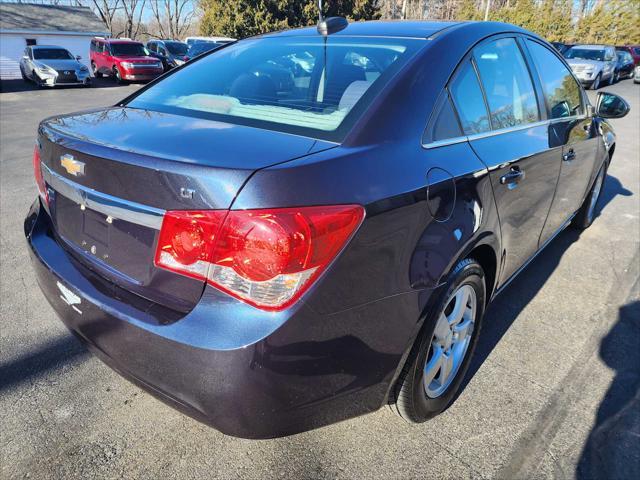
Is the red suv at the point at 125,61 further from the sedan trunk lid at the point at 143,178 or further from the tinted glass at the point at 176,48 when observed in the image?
the sedan trunk lid at the point at 143,178

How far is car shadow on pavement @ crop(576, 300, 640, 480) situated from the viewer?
2020 millimetres

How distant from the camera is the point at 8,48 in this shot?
29.8m

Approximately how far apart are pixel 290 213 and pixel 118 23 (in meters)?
62.5

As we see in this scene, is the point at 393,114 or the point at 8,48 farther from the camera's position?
the point at 8,48

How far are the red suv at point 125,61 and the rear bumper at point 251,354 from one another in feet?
67.7

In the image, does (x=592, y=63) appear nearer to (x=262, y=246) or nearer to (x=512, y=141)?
(x=512, y=141)

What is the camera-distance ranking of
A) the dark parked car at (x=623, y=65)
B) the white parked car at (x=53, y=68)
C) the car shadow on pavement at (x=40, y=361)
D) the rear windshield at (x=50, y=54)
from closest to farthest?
the car shadow on pavement at (x=40, y=361), the white parked car at (x=53, y=68), the rear windshield at (x=50, y=54), the dark parked car at (x=623, y=65)

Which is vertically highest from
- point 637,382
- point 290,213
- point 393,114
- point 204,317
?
point 393,114

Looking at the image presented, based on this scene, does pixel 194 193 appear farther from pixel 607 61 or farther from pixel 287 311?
pixel 607 61

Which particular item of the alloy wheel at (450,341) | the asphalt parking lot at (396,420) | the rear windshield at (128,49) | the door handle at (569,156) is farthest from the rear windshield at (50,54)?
the alloy wheel at (450,341)

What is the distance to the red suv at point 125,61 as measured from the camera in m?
20.7

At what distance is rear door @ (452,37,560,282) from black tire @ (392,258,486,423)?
341 millimetres

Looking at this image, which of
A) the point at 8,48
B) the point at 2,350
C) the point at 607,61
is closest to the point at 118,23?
the point at 8,48

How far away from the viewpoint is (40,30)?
1211 inches
